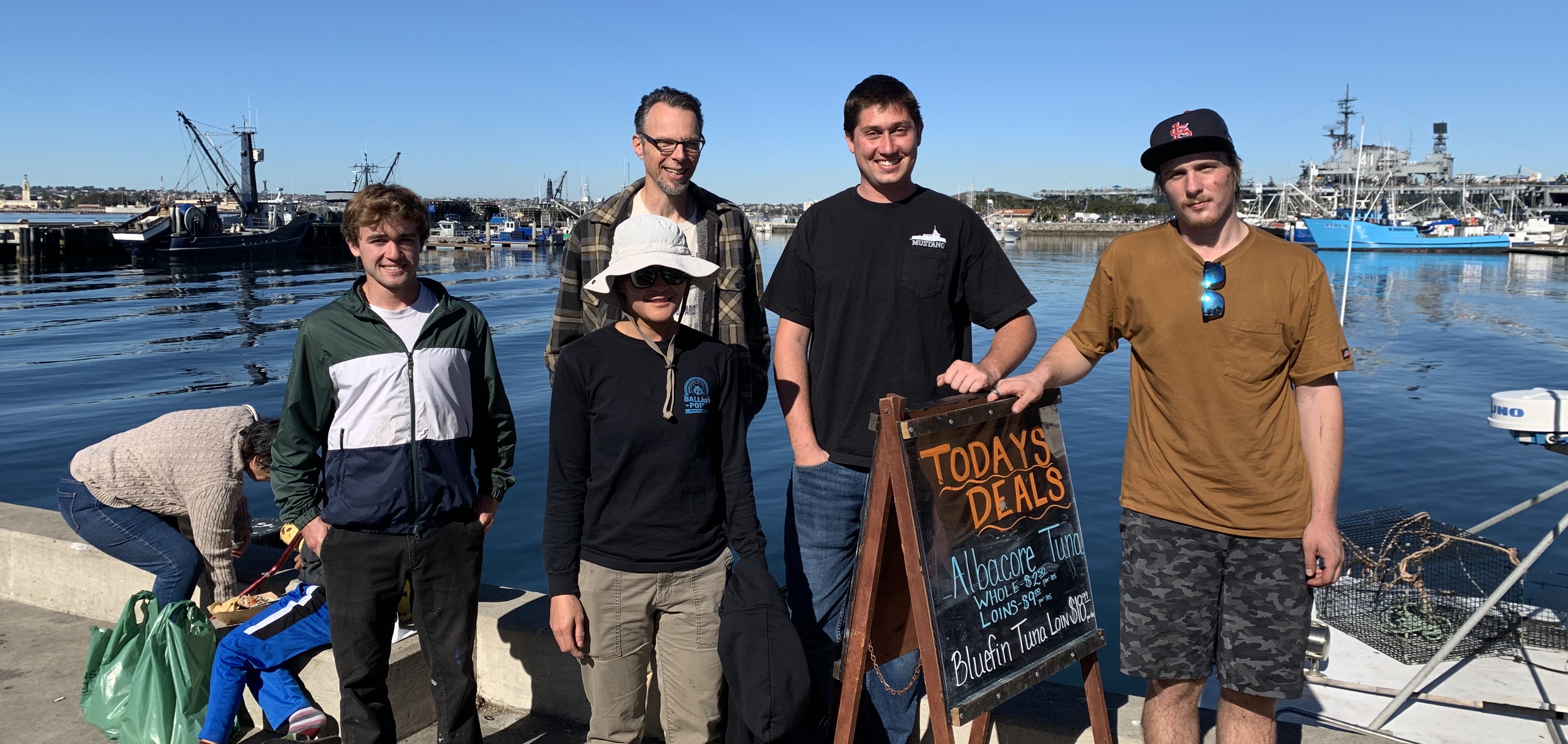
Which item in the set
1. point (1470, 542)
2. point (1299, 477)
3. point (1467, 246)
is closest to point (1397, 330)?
point (1470, 542)

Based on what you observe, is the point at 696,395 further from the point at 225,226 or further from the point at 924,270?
the point at 225,226

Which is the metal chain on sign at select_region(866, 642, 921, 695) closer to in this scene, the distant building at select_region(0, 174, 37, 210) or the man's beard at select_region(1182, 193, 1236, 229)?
the man's beard at select_region(1182, 193, 1236, 229)

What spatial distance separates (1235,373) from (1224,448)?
0.21 meters

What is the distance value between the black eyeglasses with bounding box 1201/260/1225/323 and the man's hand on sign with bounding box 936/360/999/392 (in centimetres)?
62

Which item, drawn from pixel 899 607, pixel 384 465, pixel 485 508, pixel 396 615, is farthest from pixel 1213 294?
pixel 396 615

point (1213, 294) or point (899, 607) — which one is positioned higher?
point (1213, 294)

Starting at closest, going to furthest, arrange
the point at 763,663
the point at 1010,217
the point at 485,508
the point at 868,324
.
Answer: the point at 763,663 → the point at 868,324 → the point at 485,508 → the point at 1010,217

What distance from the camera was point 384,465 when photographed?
9.75 feet

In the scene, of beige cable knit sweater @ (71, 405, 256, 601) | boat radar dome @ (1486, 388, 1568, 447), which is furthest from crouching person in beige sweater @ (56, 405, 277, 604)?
boat radar dome @ (1486, 388, 1568, 447)

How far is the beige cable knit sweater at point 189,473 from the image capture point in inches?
152

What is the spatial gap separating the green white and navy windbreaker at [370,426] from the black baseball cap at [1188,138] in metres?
2.23

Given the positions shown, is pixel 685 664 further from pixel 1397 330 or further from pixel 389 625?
pixel 1397 330

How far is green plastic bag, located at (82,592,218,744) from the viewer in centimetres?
347

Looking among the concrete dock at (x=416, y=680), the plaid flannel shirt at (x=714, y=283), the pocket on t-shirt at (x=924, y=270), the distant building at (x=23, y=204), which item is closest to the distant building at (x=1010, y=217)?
the concrete dock at (x=416, y=680)
